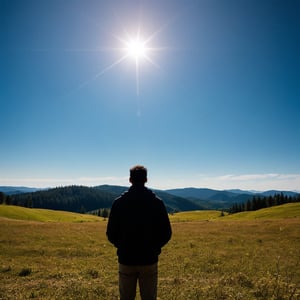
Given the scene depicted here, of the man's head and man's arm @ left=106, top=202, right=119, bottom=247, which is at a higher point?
the man's head

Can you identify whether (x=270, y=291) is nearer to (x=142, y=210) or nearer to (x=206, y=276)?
(x=206, y=276)

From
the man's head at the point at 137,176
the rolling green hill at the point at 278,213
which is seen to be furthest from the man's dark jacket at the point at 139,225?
the rolling green hill at the point at 278,213

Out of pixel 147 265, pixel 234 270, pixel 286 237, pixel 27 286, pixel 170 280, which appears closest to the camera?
pixel 147 265

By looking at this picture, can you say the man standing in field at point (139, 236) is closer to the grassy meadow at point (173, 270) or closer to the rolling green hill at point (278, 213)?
the grassy meadow at point (173, 270)

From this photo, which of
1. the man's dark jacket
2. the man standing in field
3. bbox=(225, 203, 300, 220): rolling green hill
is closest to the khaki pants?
the man standing in field

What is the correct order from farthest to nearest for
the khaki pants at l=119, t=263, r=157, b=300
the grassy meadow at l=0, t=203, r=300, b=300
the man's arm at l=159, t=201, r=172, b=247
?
the grassy meadow at l=0, t=203, r=300, b=300 < the man's arm at l=159, t=201, r=172, b=247 < the khaki pants at l=119, t=263, r=157, b=300

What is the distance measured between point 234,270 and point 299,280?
131 inches

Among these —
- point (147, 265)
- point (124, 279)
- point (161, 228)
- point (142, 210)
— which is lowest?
point (124, 279)

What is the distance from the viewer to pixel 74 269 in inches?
597

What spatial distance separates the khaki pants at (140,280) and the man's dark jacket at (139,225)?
137 mm

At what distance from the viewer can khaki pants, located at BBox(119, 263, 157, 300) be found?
572cm

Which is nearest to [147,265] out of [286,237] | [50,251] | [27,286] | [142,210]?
[142,210]

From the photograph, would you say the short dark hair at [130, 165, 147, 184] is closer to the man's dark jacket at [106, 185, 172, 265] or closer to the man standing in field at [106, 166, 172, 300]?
the man standing in field at [106, 166, 172, 300]

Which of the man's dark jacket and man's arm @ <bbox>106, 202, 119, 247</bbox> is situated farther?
man's arm @ <bbox>106, 202, 119, 247</bbox>
